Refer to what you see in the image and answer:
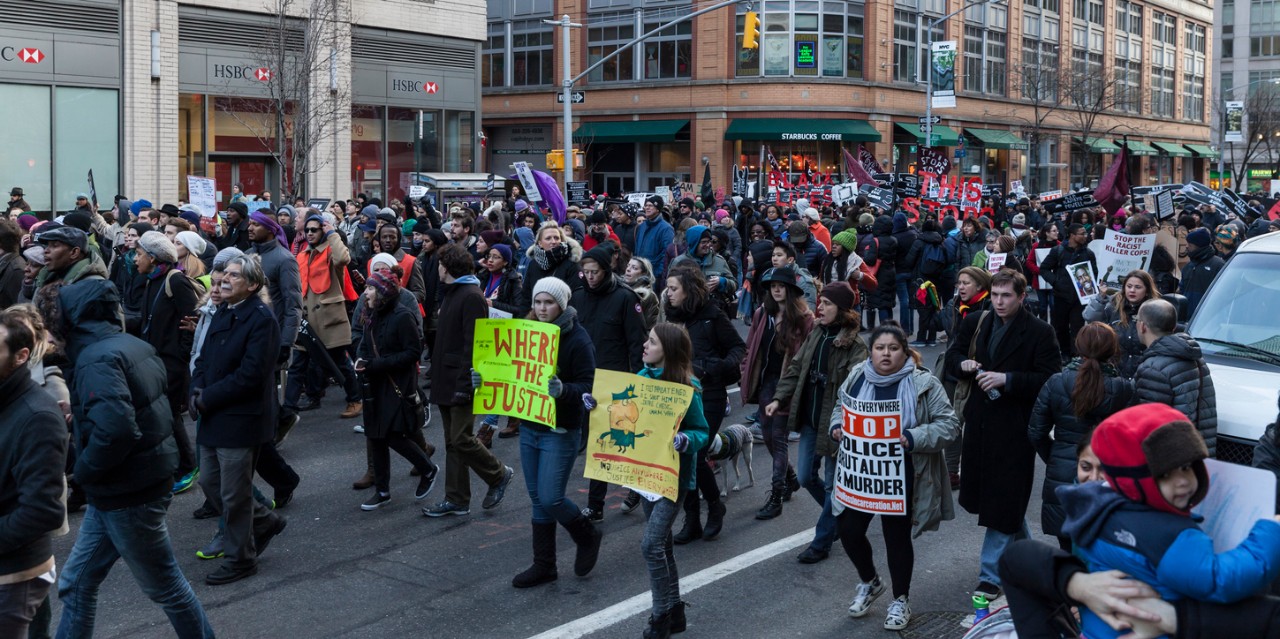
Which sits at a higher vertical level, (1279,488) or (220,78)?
(220,78)

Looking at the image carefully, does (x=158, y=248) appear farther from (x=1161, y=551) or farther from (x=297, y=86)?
(x=297, y=86)

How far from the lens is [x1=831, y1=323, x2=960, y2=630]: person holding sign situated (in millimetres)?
6156

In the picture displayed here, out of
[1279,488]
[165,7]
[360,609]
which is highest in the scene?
[165,7]

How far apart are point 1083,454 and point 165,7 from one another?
26.4m

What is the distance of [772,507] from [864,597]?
6.79 feet

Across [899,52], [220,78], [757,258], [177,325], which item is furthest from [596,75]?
[177,325]

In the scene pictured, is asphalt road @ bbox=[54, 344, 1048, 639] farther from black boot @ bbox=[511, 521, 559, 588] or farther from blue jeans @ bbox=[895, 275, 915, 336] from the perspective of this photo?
blue jeans @ bbox=[895, 275, 915, 336]

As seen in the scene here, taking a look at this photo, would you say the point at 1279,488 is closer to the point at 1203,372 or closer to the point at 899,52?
the point at 1203,372

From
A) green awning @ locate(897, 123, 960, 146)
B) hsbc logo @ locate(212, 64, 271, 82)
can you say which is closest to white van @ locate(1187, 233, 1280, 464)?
hsbc logo @ locate(212, 64, 271, 82)

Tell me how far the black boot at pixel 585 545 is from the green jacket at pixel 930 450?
1908 millimetres

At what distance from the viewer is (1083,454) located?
472 cm

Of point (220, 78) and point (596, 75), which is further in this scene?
point (596, 75)

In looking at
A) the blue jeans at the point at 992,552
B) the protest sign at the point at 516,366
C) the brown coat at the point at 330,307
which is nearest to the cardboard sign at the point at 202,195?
the brown coat at the point at 330,307

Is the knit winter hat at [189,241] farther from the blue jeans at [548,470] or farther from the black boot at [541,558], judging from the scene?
the black boot at [541,558]
